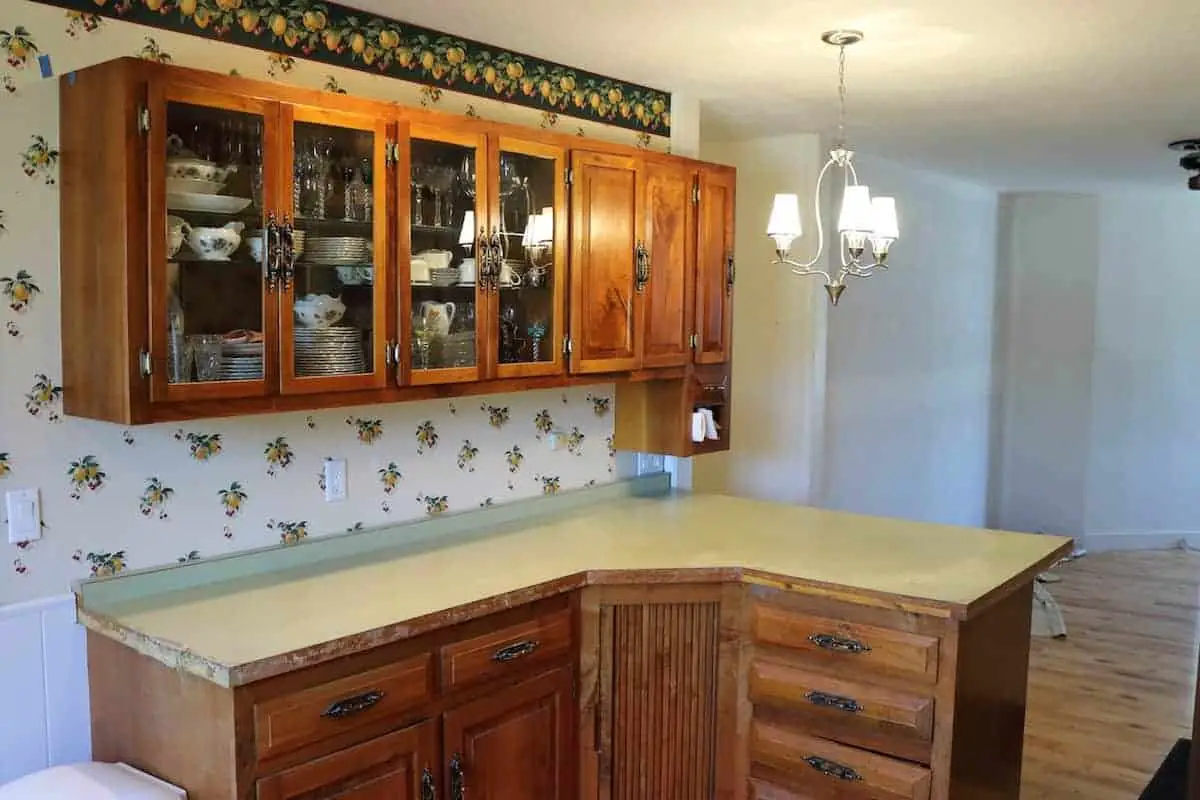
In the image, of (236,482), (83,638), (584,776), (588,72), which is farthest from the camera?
(588,72)

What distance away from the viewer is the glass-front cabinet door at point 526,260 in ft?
9.09

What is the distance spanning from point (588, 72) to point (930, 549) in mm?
1817

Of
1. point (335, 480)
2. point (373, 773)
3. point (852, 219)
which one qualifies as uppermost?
point (852, 219)

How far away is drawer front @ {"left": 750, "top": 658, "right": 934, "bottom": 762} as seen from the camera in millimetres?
2479

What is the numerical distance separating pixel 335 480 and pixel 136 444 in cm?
55

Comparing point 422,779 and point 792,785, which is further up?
point 422,779

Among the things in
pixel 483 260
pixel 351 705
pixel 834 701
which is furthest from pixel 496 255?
pixel 834 701

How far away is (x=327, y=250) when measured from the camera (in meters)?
2.39

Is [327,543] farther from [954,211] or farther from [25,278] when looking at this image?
[954,211]

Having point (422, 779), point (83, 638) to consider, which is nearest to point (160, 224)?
point (83, 638)

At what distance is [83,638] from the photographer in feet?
7.45

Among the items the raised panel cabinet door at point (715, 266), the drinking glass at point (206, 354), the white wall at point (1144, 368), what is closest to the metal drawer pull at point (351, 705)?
the drinking glass at point (206, 354)

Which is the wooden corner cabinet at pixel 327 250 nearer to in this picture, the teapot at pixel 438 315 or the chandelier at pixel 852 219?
the teapot at pixel 438 315

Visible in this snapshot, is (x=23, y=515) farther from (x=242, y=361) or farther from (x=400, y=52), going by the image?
(x=400, y=52)
